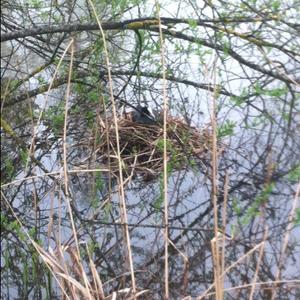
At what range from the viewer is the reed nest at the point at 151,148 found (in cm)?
191

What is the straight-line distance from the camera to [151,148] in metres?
2.15

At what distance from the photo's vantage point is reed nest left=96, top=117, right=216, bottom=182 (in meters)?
1.91

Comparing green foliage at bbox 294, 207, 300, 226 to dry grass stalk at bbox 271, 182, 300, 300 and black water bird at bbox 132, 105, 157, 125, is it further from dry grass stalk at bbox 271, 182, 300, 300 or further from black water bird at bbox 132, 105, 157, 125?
black water bird at bbox 132, 105, 157, 125

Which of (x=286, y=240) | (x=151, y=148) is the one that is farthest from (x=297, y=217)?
(x=151, y=148)

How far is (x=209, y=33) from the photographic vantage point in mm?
1934

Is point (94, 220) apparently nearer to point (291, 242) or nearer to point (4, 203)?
point (4, 203)

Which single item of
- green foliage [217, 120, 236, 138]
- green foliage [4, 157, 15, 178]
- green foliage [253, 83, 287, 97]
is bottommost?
green foliage [4, 157, 15, 178]

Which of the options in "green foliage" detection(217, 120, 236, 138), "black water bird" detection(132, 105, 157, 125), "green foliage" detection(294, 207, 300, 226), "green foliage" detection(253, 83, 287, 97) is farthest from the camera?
"black water bird" detection(132, 105, 157, 125)

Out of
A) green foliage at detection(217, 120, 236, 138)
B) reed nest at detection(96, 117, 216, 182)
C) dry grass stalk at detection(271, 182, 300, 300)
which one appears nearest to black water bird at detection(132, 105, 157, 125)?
reed nest at detection(96, 117, 216, 182)

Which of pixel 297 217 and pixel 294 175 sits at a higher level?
pixel 294 175

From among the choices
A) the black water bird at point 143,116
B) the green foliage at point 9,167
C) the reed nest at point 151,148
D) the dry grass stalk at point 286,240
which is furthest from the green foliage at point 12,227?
the dry grass stalk at point 286,240

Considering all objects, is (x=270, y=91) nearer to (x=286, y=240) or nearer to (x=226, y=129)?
(x=226, y=129)

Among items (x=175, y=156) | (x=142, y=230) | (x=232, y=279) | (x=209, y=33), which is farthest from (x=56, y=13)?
(x=232, y=279)

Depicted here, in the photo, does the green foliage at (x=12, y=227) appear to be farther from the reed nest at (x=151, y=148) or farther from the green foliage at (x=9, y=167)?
the reed nest at (x=151, y=148)
